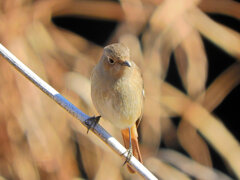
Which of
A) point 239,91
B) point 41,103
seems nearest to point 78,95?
point 41,103

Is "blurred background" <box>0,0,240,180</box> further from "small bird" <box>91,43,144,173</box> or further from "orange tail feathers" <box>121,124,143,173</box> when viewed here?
"small bird" <box>91,43,144,173</box>

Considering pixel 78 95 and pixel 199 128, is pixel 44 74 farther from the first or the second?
pixel 199 128

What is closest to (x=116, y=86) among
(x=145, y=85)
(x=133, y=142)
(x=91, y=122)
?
(x=91, y=122)

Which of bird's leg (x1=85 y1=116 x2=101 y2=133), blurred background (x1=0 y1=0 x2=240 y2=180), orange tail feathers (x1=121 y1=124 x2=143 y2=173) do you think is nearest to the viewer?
bird's leg (x1=85 y1=116 x2=101 y2=133)

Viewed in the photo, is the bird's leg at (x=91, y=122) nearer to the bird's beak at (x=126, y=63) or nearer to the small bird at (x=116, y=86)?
the small bird at (x=116, y=86)

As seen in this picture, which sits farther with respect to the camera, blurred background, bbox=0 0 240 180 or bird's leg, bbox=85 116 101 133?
blurred background, bbox=0 0 240 180

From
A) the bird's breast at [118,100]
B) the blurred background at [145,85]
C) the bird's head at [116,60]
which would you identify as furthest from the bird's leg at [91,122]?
the blurred background at [145,85]

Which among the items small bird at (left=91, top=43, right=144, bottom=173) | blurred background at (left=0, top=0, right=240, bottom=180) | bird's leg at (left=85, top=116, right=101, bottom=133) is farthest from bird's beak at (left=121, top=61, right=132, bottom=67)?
blurred background at (left=0, top=0, right=240, bottom=180)
